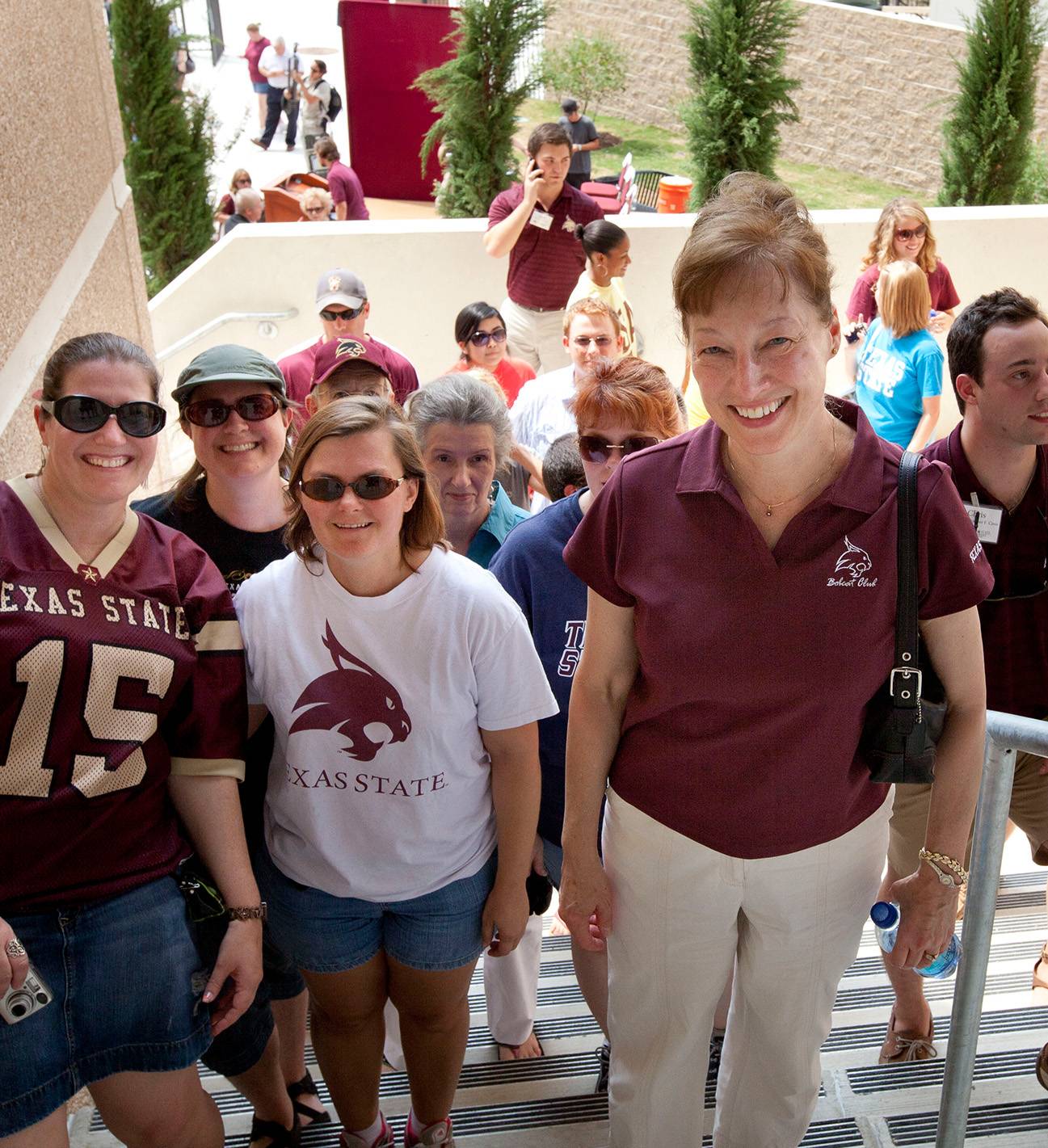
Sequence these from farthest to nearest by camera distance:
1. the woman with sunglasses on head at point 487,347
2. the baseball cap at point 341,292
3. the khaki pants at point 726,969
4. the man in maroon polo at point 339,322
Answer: the woman with sunglasses on head at point 487,347, the baseball cap at point 341,292, the man in maroon polo at point 339,322, the khaki pants at point 726,969

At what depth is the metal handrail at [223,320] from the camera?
343 inches

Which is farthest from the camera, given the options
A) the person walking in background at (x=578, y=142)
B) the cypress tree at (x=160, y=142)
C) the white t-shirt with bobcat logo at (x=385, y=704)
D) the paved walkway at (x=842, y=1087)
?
the person walking in background at (x=578, y=142)

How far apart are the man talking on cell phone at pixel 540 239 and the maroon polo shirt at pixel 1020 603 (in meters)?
5.29

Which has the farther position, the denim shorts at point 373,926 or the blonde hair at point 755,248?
the denim shorts at point 373,926

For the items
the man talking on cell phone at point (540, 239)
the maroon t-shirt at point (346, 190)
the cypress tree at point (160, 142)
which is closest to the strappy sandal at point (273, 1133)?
the man talking on cell phone at point (540, 239)

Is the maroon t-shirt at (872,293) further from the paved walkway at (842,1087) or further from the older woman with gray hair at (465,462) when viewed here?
the paved walkway at (842,1087)

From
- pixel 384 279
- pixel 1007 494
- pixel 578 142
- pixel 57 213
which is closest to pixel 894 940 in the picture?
pixel 1007 494

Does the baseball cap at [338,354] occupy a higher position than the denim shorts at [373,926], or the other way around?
the baseball cap at [338,354]

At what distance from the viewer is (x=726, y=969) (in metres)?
2.14

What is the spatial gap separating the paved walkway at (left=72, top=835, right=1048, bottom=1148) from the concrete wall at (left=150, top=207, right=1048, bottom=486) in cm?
641

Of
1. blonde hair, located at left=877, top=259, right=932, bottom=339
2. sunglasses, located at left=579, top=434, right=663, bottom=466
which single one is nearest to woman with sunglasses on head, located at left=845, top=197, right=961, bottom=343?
blonde hair, located at left=877, top=259, right=932, bottom=339

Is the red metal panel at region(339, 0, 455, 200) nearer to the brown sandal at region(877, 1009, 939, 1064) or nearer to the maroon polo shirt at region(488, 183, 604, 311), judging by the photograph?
the maroon polo shirt at region(488, 183, 604, 311)

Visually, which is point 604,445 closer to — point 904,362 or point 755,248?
point 755,248

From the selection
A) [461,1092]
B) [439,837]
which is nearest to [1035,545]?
[439,837]
